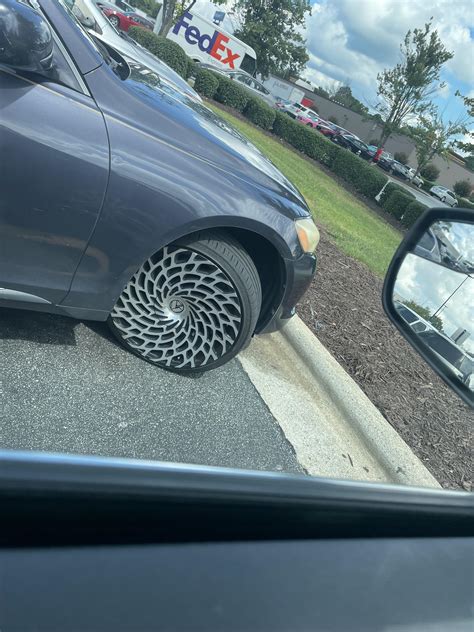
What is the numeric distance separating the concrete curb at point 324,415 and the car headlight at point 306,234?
0.96 meters

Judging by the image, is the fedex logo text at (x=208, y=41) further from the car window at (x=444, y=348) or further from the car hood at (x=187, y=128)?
the car window at (x=444, y=348)

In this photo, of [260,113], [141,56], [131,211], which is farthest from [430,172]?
[131,211]

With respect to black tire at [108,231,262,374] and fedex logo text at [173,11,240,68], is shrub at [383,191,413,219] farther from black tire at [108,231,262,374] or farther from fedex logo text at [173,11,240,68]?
fedex logo text at [173,11,240,68]

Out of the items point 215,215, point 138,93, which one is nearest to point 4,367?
point 215,215

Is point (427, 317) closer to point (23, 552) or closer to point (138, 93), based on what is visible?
point (23, 552)

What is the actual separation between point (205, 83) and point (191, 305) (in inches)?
742

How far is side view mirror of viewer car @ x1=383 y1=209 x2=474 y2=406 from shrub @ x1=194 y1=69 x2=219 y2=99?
19.2 meters

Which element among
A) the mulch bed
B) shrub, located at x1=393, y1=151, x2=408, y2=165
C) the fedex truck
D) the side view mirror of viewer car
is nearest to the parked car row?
the fedex truck

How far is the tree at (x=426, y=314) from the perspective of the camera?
1.76m

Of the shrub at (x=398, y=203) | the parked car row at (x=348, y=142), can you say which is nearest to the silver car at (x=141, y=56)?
the shrub at (x=398, y=203)

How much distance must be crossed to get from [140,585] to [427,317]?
1.51m

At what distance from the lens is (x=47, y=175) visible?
2275 millimetres

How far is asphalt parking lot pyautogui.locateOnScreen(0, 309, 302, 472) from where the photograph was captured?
7.82ft

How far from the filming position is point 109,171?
93.1 inches
